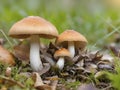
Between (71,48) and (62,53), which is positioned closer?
(62,53)

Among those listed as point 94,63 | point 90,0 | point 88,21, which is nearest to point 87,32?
point 88,21

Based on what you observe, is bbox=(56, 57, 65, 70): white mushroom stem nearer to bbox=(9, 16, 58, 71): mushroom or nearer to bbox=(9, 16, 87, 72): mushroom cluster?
bbox=(9, 16, 87, 72): mushroom cluster

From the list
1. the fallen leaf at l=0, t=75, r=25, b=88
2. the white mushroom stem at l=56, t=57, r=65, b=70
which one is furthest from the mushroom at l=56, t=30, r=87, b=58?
the fallen leaf at l=0, t=75, r=25, b=88

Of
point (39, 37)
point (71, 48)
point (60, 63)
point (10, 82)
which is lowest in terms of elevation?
point (10, 82)

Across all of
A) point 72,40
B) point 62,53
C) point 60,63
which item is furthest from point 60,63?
point 72,40

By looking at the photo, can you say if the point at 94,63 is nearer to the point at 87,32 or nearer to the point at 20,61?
the point at 20,61

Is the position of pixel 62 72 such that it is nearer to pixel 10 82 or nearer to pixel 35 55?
pixel 35 55

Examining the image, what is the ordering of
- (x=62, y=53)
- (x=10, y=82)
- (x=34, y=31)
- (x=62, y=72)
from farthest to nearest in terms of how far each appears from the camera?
(x=62, y=72), (x=62, y=53), (x=34, y=31), (x=10, y=82)
